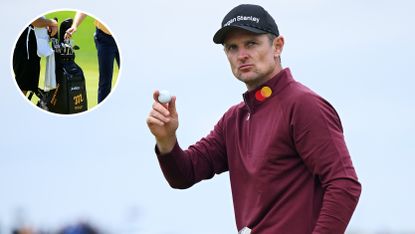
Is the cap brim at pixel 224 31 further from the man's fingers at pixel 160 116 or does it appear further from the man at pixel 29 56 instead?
the man at pixel 29 56

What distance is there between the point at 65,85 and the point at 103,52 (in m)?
0.57

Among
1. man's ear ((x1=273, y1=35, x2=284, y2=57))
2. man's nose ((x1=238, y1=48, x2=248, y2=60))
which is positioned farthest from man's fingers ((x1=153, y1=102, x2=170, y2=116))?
man's ear ((x1=273, y1=35, x2=284, y2=57))

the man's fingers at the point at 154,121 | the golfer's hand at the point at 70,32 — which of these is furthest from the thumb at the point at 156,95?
the golfer's hand at the point at 70,32

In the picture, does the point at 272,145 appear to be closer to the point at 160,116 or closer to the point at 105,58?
the point at 160,116

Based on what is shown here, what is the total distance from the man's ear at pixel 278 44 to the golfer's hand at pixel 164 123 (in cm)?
62

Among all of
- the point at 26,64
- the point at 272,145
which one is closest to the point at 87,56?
the point at 26,64

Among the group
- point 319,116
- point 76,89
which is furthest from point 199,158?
point 76,89

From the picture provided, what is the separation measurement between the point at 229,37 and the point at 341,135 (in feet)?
2.79

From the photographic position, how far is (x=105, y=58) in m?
8.50

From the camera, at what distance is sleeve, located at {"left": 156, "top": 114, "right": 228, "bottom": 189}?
5988 mm

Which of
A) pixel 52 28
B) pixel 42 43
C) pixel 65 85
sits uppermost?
pixel 52 28

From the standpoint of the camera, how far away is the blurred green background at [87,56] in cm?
809

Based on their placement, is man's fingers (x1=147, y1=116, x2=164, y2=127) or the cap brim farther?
man's fingers (x1=147, y1=116, x2=164, y2=127)

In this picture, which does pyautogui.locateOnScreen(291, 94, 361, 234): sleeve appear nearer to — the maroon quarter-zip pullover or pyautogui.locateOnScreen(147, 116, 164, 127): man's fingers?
the maroon quarter-zip pullover
